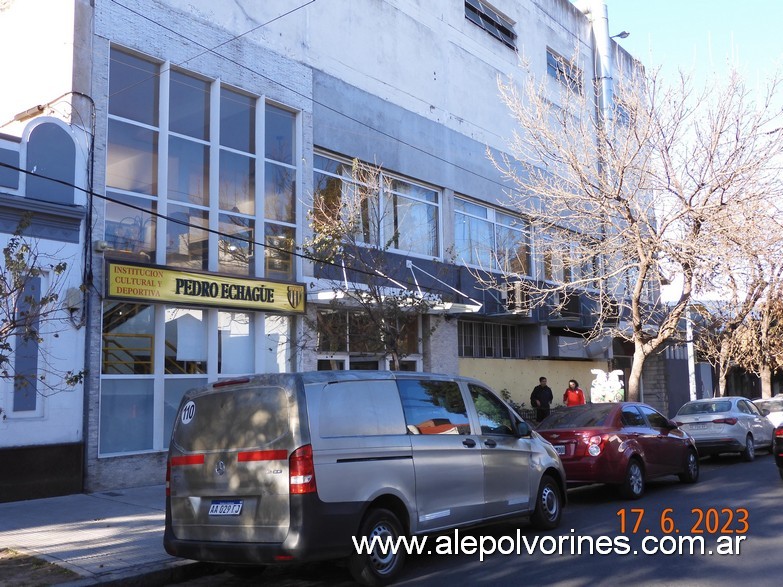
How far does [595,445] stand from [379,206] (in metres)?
9.09

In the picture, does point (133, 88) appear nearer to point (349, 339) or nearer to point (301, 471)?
point (349, 339)

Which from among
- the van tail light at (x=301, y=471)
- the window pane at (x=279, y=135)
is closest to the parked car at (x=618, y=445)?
the van tail light at (x=301, y=471)

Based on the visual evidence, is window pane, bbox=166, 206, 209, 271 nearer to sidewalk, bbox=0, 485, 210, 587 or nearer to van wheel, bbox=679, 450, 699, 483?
sidewalk, bbox=0, 485, 210, 587

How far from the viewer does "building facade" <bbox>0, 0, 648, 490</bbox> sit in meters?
13.1

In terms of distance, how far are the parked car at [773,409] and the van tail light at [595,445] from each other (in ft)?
35.6

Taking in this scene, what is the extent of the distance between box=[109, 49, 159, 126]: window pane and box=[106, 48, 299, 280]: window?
0.02 m

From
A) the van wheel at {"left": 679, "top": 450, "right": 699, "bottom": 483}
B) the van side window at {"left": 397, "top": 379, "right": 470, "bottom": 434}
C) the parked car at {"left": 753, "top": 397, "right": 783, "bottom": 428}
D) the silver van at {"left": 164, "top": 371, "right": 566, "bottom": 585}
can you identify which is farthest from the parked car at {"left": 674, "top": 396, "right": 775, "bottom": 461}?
the silver van at {"left": 164, "top": 371, "right": 566, "bottom": 585}

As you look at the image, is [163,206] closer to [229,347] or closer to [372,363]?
[229,347]

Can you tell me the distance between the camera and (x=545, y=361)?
25.4 meters

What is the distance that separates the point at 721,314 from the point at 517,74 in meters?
10.1

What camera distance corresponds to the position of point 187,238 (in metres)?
14.5

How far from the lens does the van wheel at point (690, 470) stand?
521 inches

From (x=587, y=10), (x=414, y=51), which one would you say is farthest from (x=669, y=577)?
(x=587, y=10)

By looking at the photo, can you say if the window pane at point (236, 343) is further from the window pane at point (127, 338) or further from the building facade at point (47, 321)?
the building facade at point (47, 321)
